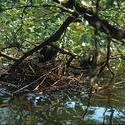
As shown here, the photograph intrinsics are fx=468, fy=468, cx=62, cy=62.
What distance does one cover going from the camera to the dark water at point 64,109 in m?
5.85

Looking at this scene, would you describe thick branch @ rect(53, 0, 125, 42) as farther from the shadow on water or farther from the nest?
the nest

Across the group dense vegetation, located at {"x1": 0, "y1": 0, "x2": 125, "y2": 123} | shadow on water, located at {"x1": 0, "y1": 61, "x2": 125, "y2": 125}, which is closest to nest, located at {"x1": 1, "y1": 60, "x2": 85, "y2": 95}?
dense vegetation, located at {"x1": 0, "y1": 0, "x2": 125, "y2": 123}

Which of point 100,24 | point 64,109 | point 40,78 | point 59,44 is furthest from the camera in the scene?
point 59,44

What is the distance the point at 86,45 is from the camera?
6844mm

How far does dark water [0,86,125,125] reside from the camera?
5852 mm

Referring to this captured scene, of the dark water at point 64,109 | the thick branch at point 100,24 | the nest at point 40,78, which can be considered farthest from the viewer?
the nest at point 40,78

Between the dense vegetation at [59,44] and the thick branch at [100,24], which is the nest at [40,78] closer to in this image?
the dense vegetation at [59,44]

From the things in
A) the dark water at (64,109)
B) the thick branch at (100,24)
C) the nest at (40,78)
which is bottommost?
the dark water at (64,109)

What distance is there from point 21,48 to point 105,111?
8.48ft

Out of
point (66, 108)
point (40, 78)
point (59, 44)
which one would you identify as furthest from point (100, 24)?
point (59, 44)

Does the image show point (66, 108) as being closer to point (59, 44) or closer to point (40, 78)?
point (40, 78)


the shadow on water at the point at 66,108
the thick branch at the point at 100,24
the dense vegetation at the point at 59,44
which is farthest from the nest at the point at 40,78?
the thick branch at the point at 100,24

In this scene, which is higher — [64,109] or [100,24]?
[100,24]

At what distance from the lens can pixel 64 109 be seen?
6.47 m
